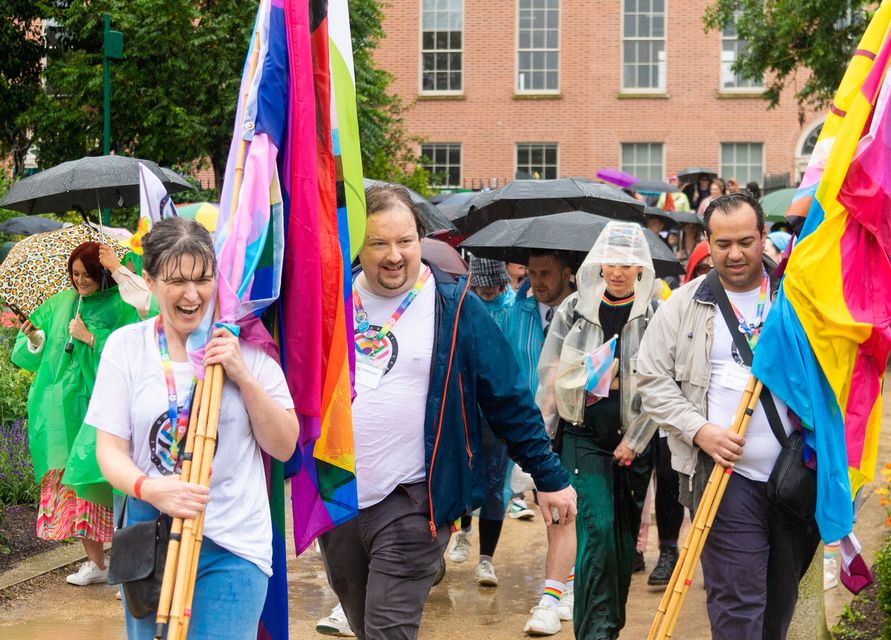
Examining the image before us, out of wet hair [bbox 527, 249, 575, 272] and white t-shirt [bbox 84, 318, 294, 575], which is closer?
white t-shirt [bbox 84, 318, 294, 575]

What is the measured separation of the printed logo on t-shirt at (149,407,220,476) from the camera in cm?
360

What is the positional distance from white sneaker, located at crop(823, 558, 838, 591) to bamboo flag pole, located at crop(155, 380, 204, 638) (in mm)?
4692

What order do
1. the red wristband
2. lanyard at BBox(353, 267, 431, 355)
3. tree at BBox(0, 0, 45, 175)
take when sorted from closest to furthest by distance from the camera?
the red wristband → lanyard at BBox(353, 267, 431, 355) → tree at BBox(0, 0, 45, 175)

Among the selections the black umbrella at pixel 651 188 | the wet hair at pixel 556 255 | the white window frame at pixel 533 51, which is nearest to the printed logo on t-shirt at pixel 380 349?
the wet hair at pixel 556 255

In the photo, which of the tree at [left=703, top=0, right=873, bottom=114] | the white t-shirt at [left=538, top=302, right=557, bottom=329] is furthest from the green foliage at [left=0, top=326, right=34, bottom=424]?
the tree at [left=703, top=0, right=873, bottom=114]

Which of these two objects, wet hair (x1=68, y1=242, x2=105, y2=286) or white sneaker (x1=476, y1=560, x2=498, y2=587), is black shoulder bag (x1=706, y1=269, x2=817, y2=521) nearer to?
white sneaker (x1=476, y1=560, x2=498, y2=587)

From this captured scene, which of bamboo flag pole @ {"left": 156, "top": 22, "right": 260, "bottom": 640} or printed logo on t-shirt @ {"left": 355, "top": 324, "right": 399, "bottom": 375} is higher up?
printed logo on t-shirt @ {"left": 355, "top": 324, "right": 399, "bottom": 375}

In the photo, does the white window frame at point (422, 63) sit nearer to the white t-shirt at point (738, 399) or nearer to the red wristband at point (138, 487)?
the white t-shirt at point (738, 399)

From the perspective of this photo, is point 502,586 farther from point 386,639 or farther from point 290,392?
point 290,392

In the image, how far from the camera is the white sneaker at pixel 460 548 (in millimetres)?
8188

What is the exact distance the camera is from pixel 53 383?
711cm

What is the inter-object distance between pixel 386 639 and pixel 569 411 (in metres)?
2.18

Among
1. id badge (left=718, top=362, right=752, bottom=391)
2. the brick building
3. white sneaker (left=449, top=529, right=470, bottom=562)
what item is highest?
the brick building

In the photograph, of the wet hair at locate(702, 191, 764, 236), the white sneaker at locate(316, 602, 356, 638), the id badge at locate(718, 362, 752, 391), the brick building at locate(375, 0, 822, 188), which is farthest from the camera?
the brick building at locate(375, 0, 822, 188)
